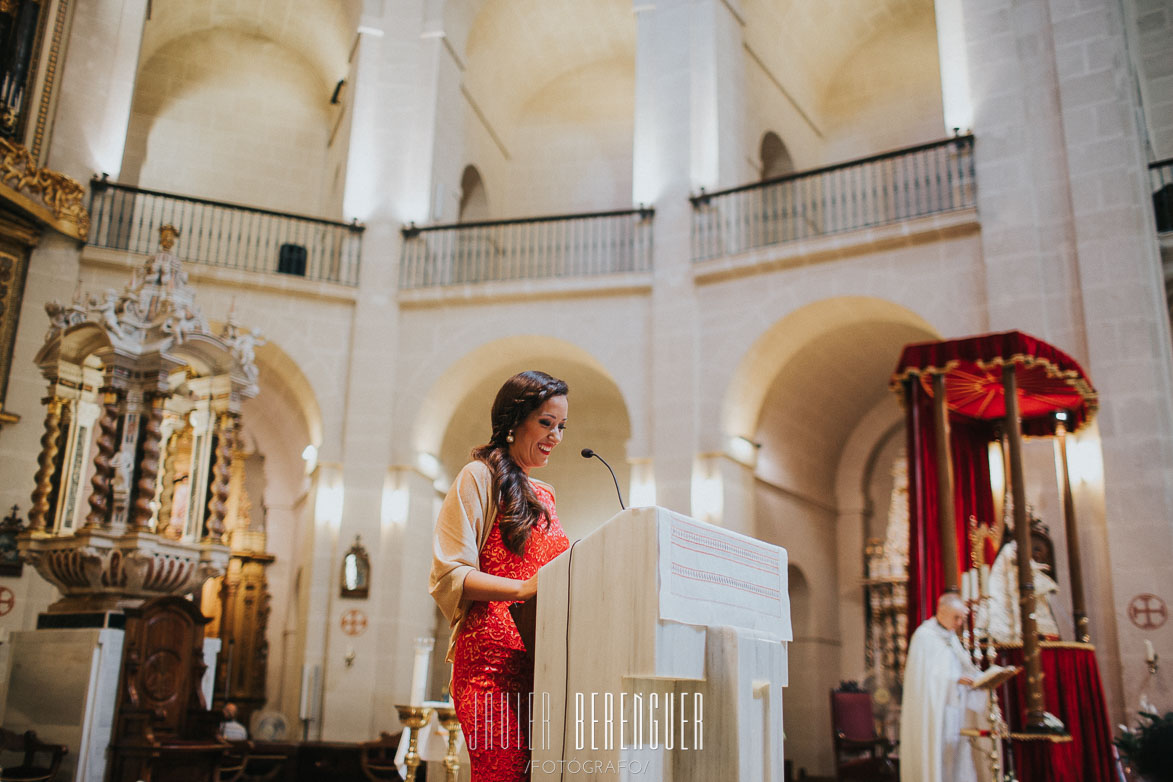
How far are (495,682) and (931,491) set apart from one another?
5.77 meters

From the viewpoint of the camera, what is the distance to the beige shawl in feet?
7.37

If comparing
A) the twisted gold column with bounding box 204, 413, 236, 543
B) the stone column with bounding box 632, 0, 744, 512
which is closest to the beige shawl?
the twisted gold column with bounding box 204, 413, 236, 543

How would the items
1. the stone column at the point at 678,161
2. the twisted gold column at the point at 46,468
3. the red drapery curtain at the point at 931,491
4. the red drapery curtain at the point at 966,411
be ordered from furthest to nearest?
the stone column at the point at 678,161 → the twisted gold column at the point at 46,468 → the red drapery curtain at the point at 931,491 → the red drapery curtain at the point at 966,411

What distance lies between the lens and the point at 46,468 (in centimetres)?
787

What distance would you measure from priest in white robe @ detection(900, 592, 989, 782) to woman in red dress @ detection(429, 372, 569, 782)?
481cm

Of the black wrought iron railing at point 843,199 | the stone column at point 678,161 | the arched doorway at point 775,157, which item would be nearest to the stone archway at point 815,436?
the stone column at point 678,161

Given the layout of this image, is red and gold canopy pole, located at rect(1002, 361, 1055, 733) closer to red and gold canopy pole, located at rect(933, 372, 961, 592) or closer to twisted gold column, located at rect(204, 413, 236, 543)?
red and gold canopy pole, located at rect(933, 372, 961, 592)

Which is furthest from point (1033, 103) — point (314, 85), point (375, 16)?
point (314, 85)

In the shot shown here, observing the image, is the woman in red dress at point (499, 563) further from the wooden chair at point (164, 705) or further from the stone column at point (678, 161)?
the stone column at point (678, 161)

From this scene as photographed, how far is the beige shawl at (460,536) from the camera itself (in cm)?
225

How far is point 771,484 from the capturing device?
11.8 m

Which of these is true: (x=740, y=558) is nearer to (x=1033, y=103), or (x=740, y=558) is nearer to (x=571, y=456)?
(x=1033, y=103)

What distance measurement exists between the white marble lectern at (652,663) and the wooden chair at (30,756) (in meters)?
6.02

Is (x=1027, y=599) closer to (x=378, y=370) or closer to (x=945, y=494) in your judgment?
(x=945, y=494)
